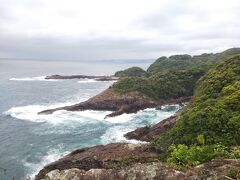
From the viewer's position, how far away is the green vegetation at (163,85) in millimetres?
77000

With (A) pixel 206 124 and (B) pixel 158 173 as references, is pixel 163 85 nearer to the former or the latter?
(A) pixel 206 124

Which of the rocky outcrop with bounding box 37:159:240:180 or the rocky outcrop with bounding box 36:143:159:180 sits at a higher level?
the rocky outcrop with bounding box 37:159:240:180

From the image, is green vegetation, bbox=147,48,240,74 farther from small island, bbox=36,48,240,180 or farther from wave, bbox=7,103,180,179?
wave, bbox=7,103,180,179

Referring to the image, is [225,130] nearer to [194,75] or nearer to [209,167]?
[209,167]

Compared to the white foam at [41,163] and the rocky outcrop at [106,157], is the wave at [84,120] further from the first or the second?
the rocky outcrop at [106,157]

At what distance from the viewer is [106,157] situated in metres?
32.6

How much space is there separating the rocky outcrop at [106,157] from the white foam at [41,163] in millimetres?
3546

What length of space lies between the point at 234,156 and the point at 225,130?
709 inches

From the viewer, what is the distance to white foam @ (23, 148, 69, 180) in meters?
35.5

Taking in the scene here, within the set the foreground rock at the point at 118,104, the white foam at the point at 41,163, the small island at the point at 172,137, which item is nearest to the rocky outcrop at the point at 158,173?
the small island at the point at 172,137

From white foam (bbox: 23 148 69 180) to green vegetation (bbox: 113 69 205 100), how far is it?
1422 inches

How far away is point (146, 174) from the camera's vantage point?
11328 mm

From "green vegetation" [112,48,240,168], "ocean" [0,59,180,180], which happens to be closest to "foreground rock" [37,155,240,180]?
"green vegetation" [112,48,240,168]

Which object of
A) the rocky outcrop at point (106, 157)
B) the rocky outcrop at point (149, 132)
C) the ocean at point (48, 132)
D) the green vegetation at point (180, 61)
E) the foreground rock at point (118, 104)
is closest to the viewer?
the rocky outcrop at point (106, 157)
